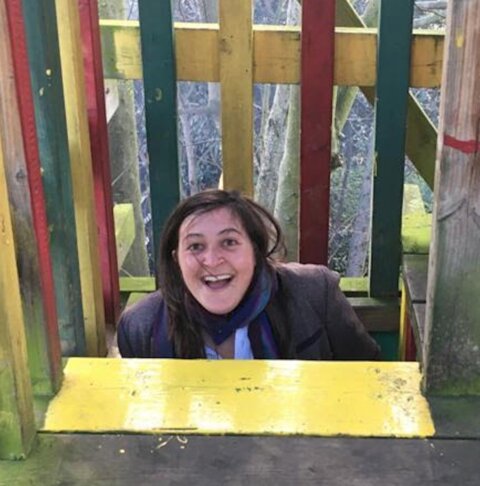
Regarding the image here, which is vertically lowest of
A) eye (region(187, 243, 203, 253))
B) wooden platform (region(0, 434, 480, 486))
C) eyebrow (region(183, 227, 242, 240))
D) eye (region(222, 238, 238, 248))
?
wooden platform (region(0, 434, 480, 486))

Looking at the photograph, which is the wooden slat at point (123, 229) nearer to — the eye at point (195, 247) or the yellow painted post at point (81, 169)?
the yellow painted post at point (81, 169)

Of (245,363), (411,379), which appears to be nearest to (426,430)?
(411,379)

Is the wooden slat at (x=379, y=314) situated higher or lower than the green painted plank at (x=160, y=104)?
lower

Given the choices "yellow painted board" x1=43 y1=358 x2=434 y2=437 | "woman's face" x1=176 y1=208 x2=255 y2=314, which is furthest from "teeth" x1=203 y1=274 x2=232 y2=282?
"yellow painted board" x1=43 y1=358 x2=434 y2=437

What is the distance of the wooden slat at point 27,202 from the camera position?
141cm

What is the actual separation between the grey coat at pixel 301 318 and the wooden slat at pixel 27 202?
0.68 metres

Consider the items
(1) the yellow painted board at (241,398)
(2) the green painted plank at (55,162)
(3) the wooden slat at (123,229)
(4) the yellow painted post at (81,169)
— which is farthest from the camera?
(3) the wooden slat at (123,229)

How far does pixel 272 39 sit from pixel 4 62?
1346 mm

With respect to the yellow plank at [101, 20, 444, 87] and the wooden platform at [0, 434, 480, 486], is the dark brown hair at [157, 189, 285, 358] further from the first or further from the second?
the wooden platform at [0, 434, 480, 486]

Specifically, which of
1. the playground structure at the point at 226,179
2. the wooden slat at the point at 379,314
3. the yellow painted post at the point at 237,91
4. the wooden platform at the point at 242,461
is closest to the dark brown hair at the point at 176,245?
the playground structure at the point at 226,179

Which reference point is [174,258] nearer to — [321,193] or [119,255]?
[321,193]

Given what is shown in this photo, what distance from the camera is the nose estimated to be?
7.51ft

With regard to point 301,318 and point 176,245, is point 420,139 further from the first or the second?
point 176,245

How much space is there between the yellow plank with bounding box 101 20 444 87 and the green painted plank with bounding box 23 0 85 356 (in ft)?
2.56
